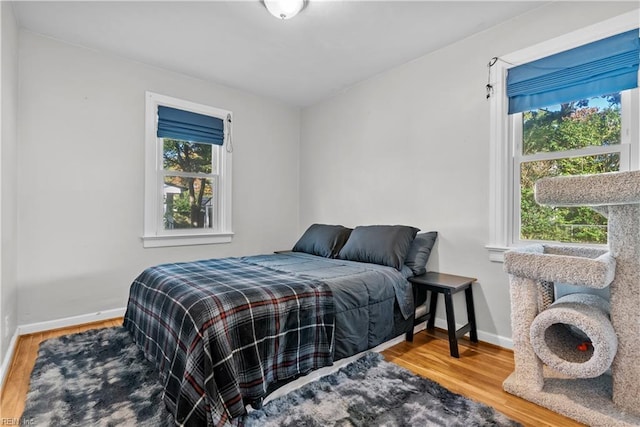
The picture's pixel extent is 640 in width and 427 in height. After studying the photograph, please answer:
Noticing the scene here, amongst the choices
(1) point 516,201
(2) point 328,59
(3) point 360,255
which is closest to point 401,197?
(3) point 360,255

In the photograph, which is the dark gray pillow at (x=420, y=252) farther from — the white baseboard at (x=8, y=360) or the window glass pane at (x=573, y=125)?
the white baseboard at (x=8, y=360)

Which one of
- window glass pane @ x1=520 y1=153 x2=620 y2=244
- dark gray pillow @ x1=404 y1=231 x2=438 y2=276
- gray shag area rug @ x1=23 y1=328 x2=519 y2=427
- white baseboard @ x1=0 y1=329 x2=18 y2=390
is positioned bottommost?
gray shag area rug @ x1=23 y1=328 x2=519 y2=427

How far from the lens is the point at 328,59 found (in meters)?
3.03

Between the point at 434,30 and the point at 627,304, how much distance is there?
2238mm

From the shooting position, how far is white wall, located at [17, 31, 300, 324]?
261 centimetres

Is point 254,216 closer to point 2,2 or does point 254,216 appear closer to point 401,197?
point 401,197

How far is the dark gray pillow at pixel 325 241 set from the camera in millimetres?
A: 3256

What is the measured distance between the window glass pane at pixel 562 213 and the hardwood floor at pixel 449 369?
0.94m

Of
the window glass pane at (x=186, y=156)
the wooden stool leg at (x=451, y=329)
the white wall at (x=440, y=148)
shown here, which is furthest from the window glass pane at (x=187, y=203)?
the wooden stool leg at (x=451, y=329)

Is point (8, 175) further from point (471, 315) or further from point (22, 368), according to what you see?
point (471, 315)

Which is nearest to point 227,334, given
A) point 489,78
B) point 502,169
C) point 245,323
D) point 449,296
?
point 245,323

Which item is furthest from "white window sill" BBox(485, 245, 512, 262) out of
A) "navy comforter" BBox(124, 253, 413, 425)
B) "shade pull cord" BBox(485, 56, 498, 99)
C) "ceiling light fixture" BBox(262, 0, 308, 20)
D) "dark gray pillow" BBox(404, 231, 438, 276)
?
"ceiling light fixture" BBox(262, 0, 308, 20)

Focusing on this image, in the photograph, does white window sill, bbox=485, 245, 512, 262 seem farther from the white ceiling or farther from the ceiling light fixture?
the ceiling light fixture

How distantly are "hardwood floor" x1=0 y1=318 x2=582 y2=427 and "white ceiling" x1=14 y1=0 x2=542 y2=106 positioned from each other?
8.13ft
